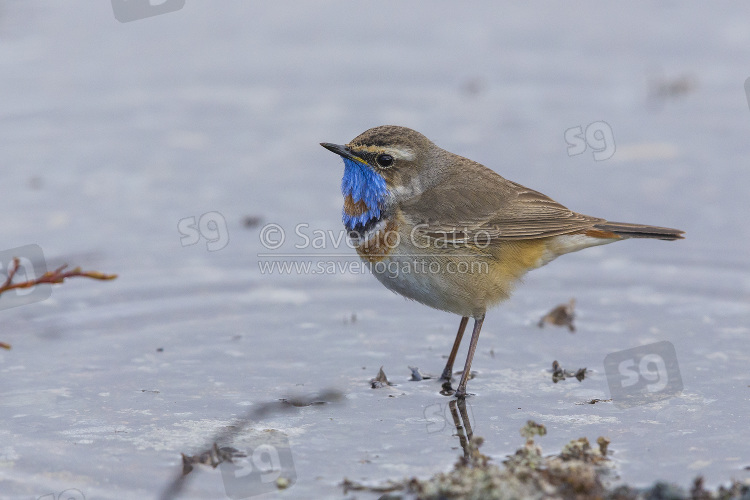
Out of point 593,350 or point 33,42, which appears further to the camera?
point 33,42

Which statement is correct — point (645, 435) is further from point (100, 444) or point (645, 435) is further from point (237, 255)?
point (237, 255)

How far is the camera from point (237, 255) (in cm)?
994

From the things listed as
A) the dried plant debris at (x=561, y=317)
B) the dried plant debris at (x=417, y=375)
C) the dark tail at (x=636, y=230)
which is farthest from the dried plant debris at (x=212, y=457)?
the dark tail at (x=636, y=230)

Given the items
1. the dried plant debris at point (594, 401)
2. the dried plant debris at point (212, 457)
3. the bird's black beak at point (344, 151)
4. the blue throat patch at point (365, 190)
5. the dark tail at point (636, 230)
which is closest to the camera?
the dried plant debris at point (212, 457)

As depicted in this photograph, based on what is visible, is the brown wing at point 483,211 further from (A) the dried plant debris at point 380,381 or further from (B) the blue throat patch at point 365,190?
(A) the dried plant debris at point 380,381

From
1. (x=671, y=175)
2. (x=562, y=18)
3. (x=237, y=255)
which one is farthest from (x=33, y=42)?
(x=671, y=175)

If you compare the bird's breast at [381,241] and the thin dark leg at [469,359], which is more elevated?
the bird's breast at [381,241]

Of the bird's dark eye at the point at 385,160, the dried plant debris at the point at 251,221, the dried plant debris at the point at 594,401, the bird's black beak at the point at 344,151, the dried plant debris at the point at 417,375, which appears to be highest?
the bird's black beak at the point at 344,151

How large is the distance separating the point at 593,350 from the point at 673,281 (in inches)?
63.8

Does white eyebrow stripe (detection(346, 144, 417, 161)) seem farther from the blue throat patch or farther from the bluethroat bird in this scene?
the blue throat patch

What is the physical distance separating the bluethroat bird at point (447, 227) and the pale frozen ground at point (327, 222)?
2.11 ft

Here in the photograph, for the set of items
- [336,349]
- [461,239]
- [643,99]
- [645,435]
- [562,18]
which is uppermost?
[562,18]

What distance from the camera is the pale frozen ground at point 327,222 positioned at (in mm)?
6836

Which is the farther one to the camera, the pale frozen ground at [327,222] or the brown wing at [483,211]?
the brown wing at [483,211]
